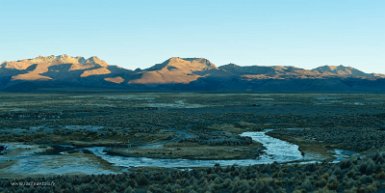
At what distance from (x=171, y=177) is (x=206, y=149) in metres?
21.1

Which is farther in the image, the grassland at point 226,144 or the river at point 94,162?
the river at point 94,162

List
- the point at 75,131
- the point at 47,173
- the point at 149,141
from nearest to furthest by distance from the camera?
the point at 47,173, the point at 149,141, the point at 75,131

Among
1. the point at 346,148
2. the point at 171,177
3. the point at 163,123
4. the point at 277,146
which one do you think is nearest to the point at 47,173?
the point at 171,177

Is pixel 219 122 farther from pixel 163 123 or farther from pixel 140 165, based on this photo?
pixel 140 165

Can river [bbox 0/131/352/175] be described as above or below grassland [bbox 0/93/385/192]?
below

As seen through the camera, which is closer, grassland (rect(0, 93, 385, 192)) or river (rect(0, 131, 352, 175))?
grassland (rect(0, 93, 385, 192))

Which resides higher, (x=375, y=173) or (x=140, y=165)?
(x=375, y=173)

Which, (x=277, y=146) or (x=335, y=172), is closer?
(x=335, y=172)

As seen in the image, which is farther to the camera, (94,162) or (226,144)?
(226,144)

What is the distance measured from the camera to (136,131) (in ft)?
214

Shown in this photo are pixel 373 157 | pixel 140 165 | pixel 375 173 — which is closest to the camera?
pixel 375 173

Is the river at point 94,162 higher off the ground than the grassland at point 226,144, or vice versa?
the grassland at point 226,144

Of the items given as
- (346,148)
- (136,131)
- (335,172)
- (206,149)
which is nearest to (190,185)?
(335,172)

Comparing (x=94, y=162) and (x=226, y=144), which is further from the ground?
(x=226, y=144)
